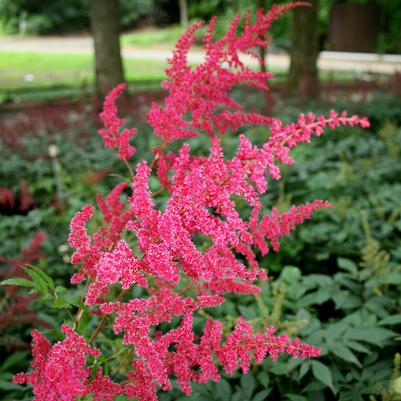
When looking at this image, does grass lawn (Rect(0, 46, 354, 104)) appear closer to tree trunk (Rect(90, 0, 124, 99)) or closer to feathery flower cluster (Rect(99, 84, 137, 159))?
tree trunk (Rect(90, 0, 124, 99))

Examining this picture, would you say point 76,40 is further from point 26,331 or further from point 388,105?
point 26,331

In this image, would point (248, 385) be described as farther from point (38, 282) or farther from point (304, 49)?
point (304, 49)

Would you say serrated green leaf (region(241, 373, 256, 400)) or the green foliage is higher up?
the green foliage

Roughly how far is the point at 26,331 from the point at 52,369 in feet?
5.66

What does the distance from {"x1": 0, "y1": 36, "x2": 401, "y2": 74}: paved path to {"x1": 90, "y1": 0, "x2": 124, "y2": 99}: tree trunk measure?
14.0 meters

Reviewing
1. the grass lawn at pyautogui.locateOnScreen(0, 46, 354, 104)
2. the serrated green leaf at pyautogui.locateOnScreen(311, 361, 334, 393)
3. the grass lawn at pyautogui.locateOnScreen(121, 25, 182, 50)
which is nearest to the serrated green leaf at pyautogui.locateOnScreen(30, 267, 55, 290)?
the serrated green leaf at pyautogui.locateOnScreen(311, 361, 334, 393)

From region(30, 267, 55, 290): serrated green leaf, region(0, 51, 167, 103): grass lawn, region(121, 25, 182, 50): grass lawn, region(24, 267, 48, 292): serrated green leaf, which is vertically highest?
region(121, 25, 182, 50): grass lawn

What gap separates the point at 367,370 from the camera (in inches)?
83.3

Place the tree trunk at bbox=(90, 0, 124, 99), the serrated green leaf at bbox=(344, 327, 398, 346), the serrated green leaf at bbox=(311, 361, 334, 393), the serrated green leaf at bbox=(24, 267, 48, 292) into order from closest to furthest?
1. the serrated green leaf at bbox=(24, 267, 48, 292)
2. the serrated green leaf at bbox=(311, 361, 334, 393)
3. the serrated green leaf at bbox=(344, 327, 398, 346)
4. the tree trunk at bbox=(90, 0, 124, 99)

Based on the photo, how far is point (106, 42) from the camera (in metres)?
8.41

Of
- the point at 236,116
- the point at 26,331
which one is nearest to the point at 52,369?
the point at 236,116

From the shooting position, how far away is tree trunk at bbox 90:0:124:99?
8242 mm

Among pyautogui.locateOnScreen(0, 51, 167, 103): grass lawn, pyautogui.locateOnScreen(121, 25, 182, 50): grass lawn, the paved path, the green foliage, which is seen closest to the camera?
pyautogui.locateOnScreen(0, 51, 167, 103): grass lawn

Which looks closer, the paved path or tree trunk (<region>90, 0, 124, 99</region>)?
tree trunk (<region>90, 0, 124, 99</region>)
